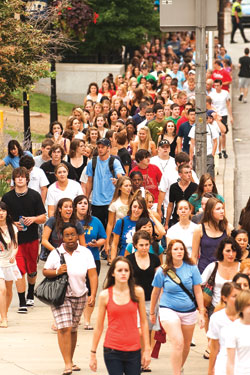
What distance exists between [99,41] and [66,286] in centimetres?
2460

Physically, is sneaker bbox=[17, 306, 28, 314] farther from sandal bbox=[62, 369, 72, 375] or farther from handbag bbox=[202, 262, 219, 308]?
handbag bbox=[202, 262, 219, 308]

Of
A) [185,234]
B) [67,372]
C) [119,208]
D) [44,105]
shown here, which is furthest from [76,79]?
[67,372]

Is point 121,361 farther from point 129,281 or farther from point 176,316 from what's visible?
point 176,316

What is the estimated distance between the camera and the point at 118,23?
3406cm

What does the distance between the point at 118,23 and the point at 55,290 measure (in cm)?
2473

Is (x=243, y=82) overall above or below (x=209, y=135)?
above

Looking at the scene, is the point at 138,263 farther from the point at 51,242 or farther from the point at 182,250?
the point at 51,242

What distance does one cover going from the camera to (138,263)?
1035 centimetres

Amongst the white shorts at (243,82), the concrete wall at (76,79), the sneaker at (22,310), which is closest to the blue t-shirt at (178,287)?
the sneaker at (22,310)

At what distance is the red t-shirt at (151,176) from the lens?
1505cm

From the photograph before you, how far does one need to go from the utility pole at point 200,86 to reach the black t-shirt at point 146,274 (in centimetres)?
368

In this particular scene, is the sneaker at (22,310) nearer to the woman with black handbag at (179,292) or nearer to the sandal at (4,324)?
the sandal at (4,324)

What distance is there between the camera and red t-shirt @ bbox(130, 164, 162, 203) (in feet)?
49.4

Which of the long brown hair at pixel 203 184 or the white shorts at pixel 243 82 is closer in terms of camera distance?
the long brown hair at pixel 203 184
